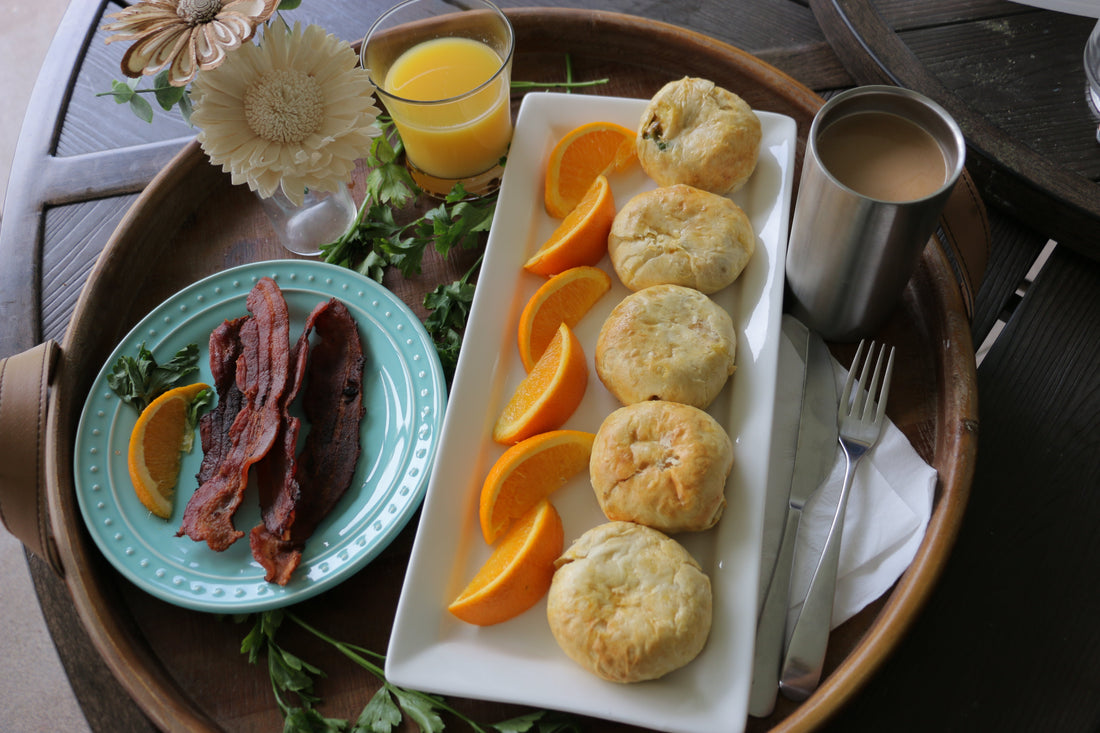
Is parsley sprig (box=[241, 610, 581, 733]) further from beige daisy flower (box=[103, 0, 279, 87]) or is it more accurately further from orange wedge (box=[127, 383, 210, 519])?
beige daisy flower (box=[103, 0, 279, 87])

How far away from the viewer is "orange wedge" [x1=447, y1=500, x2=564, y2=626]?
51.5 inches

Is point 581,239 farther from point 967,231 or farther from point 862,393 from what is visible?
point 967,231

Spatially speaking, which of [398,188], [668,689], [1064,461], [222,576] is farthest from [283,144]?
[1064,461]

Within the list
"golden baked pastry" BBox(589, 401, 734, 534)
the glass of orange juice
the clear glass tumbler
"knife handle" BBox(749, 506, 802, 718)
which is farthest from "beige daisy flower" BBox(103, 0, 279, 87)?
the clear glass tumbler

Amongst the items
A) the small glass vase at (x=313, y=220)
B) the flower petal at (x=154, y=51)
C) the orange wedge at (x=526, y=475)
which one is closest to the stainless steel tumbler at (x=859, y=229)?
the orange wedge at (x=526, y=475)

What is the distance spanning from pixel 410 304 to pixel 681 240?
645 mm

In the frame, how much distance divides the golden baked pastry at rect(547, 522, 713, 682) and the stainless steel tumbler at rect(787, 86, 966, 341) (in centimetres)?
64

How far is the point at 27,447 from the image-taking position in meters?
1.61

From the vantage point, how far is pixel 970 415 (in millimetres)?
1542

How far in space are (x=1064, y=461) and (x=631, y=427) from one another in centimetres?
90

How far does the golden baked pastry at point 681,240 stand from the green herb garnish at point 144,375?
3.18 feet

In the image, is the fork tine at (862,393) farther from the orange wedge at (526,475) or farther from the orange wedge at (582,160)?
the orange wedge at (582,160)

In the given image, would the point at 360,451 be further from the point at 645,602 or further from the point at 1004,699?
the point at 1004,699

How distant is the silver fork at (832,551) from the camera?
134 centimetres
